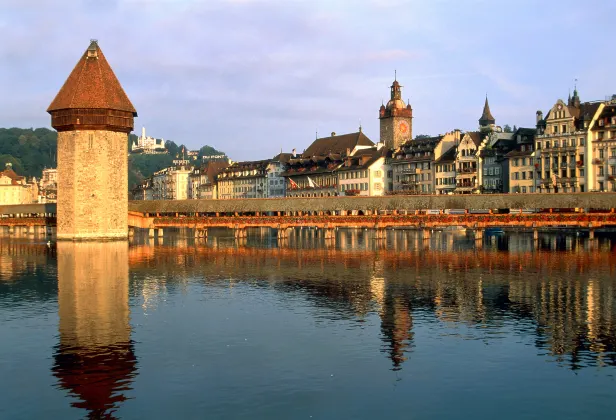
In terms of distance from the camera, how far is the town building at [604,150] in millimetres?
78562

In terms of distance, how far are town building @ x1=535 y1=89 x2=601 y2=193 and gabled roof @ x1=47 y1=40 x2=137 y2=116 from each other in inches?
1727

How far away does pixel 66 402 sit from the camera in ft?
59.2

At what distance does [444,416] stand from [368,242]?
50.7 m

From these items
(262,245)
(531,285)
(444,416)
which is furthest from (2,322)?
(262,245)

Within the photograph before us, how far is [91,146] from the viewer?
69.3 meters

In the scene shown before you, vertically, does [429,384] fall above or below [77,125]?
below

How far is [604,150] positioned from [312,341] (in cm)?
6395

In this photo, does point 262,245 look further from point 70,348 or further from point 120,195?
point 70,348

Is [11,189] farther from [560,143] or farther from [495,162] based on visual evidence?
[560,143]

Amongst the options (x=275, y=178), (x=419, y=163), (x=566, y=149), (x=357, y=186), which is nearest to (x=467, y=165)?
(x=419, y=163)

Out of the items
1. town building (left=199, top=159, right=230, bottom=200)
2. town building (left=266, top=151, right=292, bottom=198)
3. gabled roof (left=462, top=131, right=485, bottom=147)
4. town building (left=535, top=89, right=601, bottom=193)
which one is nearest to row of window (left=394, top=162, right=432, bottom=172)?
gabled roof (left=462, top=131, right=485, bottom=147)

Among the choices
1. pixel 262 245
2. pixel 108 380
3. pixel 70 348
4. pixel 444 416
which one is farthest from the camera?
pixel 262 245

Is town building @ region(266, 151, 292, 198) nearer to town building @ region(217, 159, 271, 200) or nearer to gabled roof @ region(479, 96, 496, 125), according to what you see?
town building @ region(217, 159, 271, 200)

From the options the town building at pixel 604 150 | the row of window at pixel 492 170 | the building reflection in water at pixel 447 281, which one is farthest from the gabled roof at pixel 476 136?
the building reflection in water at pixel 447 281
